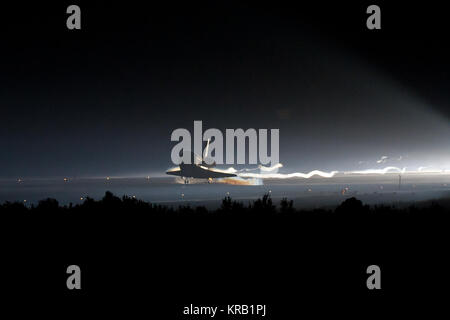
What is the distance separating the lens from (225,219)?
68.8ft

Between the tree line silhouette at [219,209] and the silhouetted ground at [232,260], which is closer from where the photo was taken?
the silhouetted ground at [232,260]

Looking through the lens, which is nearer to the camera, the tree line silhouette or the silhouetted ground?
the silhouetted ground

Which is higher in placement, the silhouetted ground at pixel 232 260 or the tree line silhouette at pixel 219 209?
the tree line silhouette at pixel 219 209

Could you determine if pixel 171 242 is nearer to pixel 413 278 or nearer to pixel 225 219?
pixel 225 219

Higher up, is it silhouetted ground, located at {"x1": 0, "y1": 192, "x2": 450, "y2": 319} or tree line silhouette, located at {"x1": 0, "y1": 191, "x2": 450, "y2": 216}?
tree line silhouette, located at {"x1": 0, "y1": 191, "x2": 450, "y2": 216}

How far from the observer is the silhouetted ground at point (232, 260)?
43.2ft

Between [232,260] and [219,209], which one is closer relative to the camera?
[232,260]

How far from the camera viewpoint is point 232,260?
50.3ft

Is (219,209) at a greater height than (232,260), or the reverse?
(219,209)

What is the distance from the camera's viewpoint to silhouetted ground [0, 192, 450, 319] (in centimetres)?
1316
